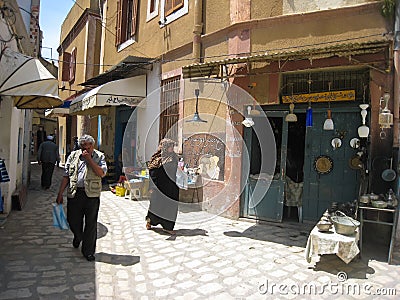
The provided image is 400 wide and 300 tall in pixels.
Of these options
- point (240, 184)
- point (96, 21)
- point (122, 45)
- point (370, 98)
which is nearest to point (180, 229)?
point (240, 184)

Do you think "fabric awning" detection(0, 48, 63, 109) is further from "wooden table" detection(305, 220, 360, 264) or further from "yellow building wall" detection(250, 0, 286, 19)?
"wooden table" detection(305, 220, 360, 264)

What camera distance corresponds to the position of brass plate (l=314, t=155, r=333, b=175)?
621cm

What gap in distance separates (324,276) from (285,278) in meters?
0.49

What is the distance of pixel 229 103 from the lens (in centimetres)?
694

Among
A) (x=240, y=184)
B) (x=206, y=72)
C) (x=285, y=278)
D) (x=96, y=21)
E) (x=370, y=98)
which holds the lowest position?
(x=285, y=278)

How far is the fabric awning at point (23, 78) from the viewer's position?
17.1 ft

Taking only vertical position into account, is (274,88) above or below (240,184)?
above

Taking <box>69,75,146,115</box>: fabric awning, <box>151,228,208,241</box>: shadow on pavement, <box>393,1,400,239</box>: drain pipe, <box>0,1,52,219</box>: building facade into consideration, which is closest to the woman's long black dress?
<box>151,228,208,241</box>: shadow on pavement

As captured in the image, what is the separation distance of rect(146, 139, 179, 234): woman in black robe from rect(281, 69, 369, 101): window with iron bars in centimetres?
251

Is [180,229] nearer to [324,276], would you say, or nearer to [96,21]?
[324,276]

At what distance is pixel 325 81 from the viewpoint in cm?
611

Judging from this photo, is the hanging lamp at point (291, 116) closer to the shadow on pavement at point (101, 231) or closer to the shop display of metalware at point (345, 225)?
the shop display of metalware at point (345, 225)

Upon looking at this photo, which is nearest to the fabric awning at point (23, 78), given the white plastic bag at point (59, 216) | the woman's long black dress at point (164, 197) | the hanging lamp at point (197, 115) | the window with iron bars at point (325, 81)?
the white plastic bag at point (59, 216)

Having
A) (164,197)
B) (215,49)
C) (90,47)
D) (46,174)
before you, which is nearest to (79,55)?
(90,47)
